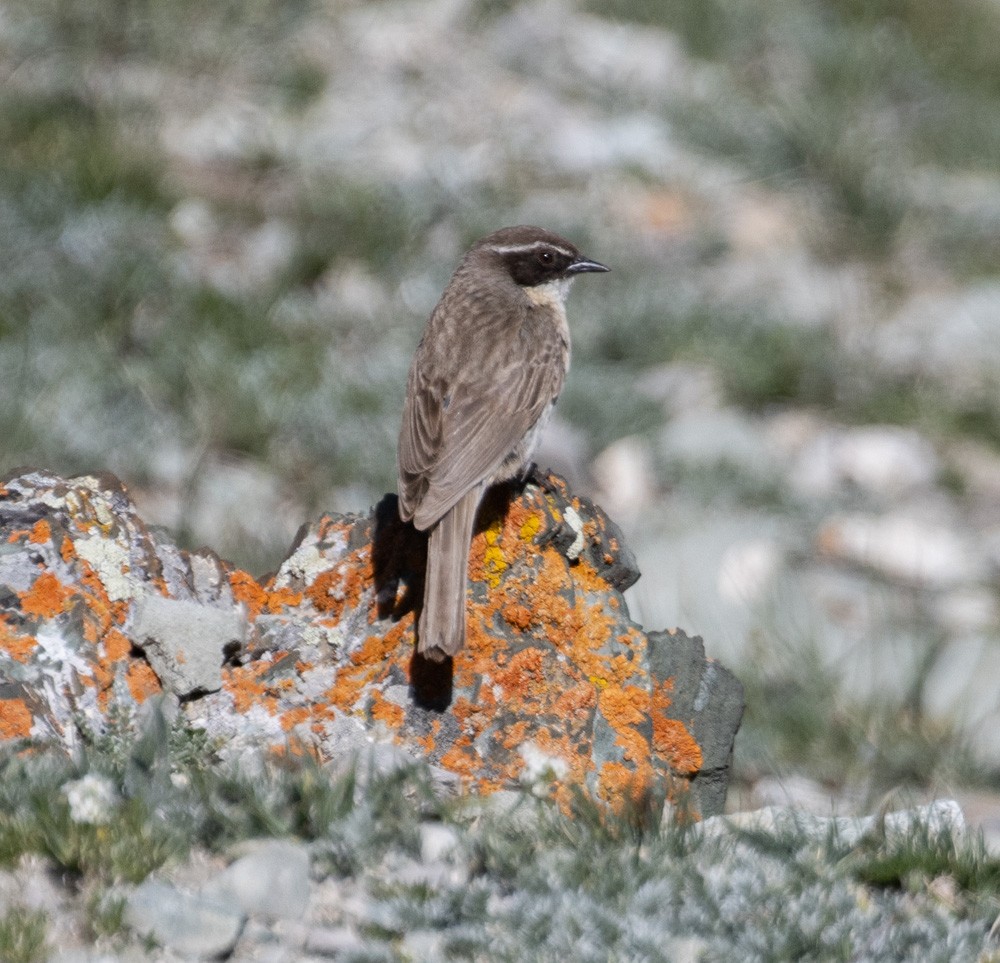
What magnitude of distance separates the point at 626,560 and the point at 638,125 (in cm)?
1071

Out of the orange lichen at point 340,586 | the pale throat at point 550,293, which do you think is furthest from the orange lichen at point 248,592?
the pale throat at point 550,293

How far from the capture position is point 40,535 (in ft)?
18.4

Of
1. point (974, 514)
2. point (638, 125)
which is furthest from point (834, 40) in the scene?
point (974, 514)

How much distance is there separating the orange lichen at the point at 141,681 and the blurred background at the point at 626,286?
258 centimetres

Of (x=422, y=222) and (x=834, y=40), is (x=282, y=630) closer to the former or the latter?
(x=422, y=222)

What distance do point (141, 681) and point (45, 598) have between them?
0.40m

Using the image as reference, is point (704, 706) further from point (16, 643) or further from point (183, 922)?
point (16, 643)

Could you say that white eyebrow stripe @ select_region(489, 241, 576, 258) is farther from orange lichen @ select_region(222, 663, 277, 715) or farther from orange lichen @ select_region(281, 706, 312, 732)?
orange lichen @ select_region(281, 706, 312, 732)

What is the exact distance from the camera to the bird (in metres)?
5.65

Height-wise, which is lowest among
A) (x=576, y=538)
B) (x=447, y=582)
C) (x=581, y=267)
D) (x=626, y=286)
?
(x=447, y=582)

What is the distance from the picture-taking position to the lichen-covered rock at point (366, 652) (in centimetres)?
541

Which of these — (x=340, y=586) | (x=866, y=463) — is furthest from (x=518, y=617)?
(x=866, y=463)

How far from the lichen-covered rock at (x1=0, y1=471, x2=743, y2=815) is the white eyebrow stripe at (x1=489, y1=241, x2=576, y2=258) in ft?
6.45

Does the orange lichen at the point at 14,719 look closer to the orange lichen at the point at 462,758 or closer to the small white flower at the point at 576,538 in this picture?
the orange lichen at the point at 462,758
